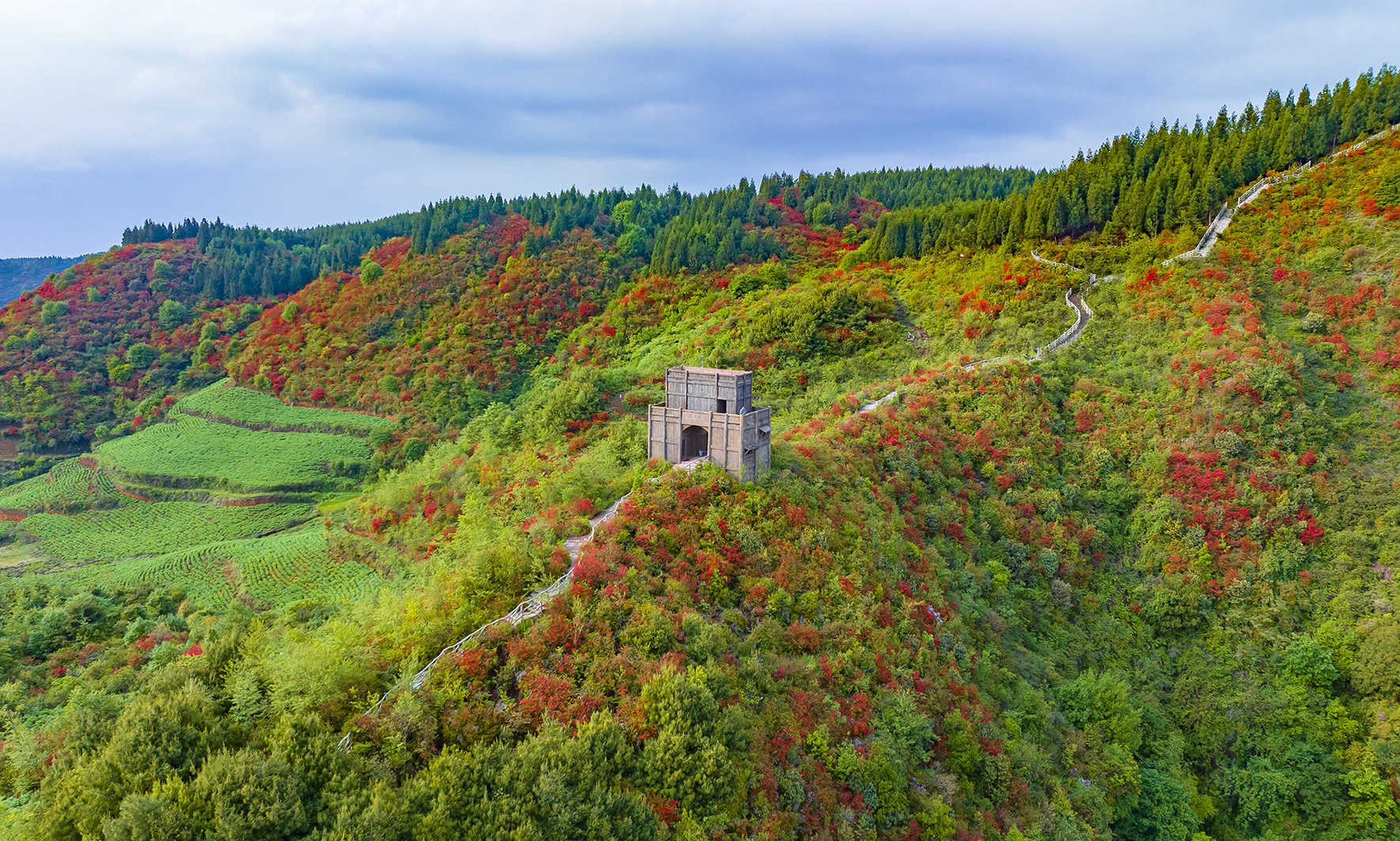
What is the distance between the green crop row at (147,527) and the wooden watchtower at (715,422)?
45.0 meters

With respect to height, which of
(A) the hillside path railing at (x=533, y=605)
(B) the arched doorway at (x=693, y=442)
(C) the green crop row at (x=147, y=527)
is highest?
(B) the arched doorway at (x=693, y=442)

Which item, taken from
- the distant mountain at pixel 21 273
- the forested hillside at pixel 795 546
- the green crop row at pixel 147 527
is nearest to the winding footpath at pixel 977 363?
the forested hillside at pixel 795 546

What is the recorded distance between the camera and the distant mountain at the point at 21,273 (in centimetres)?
17825

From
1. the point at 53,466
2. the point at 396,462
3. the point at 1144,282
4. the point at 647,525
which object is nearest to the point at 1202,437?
the point at 1144,282

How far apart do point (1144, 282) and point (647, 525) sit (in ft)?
165

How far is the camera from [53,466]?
72875 mm

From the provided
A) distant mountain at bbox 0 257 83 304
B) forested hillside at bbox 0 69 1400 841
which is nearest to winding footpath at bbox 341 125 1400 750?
forested hillside at bbox 0 69 1400 841

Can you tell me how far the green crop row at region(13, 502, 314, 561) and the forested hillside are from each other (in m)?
A: 0.44

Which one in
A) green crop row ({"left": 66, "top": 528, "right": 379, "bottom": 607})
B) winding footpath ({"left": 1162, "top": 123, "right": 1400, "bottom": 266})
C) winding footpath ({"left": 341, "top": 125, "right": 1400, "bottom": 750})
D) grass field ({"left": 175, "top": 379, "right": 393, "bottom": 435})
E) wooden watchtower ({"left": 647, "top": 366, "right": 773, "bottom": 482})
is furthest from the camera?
grass field ({"left": 175, "top": 379, "right": 393, "bottom": 435})

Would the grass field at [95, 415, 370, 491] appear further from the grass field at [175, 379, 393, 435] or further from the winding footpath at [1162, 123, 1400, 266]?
the winding footpath at [1162, 123, 1400, 266]

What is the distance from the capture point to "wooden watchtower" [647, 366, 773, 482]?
28.8m

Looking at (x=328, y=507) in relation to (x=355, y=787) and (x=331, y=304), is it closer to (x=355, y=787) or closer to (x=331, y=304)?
(x=331, y=304)

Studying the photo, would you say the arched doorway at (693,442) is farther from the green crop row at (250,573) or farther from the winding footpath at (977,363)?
the green crop row at (250,573)

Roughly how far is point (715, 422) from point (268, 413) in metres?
66.6
